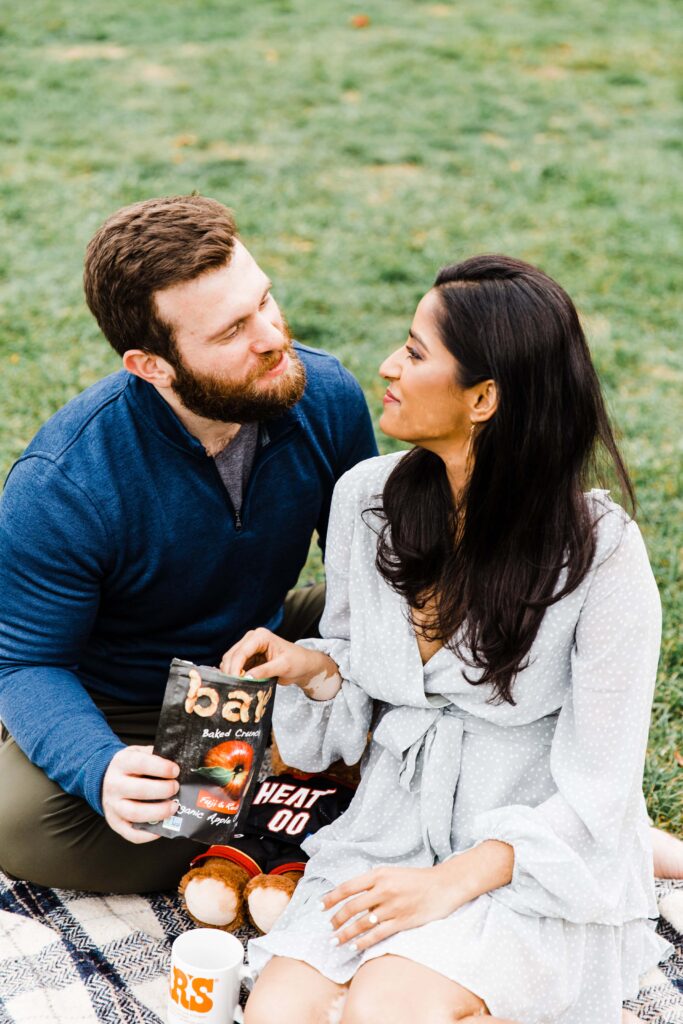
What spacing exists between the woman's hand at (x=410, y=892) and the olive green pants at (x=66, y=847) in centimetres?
76

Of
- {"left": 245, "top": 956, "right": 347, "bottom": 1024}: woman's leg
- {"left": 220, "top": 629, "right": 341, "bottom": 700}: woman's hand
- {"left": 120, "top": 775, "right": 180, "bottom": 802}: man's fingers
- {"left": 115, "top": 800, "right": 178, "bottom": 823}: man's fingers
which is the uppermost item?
{"left": 220, "top": 629, "right": 341, "bottom": 700}: woman's hand

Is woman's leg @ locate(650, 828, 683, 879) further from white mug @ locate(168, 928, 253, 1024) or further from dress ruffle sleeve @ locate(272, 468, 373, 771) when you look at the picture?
white mug @ locate(168, 928, 253, 1024)

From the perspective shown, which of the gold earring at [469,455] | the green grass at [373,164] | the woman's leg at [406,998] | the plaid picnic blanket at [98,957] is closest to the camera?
the woman's leg at [406,998]

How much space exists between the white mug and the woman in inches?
2.5

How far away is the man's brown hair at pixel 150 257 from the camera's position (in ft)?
9.85

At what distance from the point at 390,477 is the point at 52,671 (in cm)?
102

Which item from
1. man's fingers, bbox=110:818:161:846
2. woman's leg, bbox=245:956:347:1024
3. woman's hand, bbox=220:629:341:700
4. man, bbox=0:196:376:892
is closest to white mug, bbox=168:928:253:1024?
woman's leg, bbox=245:956:347:1024

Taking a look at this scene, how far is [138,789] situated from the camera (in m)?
2.71

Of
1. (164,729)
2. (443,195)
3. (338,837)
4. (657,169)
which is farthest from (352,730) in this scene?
(657,169)

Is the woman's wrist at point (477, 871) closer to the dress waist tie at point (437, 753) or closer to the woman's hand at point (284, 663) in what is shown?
the dress waist tie at point (437, 753)

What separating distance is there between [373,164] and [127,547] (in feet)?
19.4

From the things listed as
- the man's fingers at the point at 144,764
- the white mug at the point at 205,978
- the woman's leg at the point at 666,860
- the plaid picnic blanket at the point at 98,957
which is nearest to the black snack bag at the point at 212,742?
the man's fingers at the point at 144,764

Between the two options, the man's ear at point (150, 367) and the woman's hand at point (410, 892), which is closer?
the woman's hand at point (410, 892)

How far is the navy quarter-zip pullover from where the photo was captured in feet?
10.0
